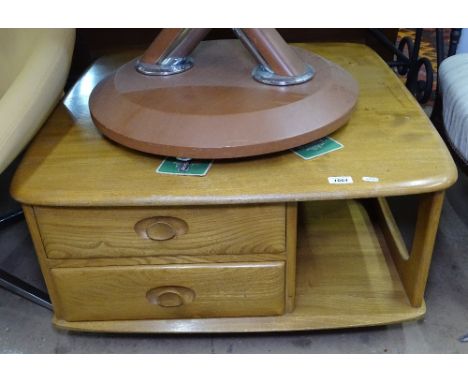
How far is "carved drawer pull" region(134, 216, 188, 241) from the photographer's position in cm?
71

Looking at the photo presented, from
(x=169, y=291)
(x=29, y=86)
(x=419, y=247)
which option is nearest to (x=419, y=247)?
(x=419, y=247)

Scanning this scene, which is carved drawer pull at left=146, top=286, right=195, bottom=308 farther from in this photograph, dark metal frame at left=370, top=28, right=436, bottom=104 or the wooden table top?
dark metal frame at left=370, top=28, right=436, bottom=104

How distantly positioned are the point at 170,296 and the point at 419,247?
423 mm

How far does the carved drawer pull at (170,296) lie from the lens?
0.81 m

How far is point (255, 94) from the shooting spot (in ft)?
2.54

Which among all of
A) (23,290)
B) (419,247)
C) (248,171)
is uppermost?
(248,171)

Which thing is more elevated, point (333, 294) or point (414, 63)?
point (414, 63)

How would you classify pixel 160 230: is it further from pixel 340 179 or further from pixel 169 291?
pixel 340 179

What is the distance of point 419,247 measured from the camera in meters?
0.78

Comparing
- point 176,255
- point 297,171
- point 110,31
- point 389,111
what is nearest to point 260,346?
point 176,255

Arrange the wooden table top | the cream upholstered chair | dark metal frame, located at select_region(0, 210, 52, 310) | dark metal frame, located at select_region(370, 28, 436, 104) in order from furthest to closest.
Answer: dark metal frame, located at select_region(370, 28, 436, 104) < dark metal frame, located at select_region(0, 210, 52, 310) < the cream upholstered chair < the wooden table top

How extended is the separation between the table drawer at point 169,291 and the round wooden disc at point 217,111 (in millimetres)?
202

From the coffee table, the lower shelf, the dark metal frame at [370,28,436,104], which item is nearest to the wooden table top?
the coffee table

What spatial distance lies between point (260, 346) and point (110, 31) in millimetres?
947
